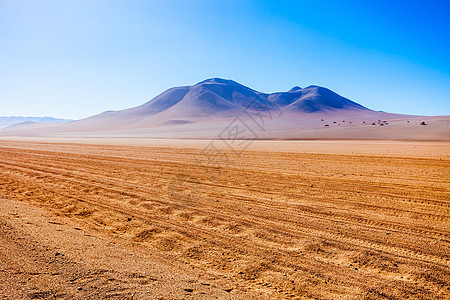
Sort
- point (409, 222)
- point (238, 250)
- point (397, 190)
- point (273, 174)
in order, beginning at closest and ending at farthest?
point (238, 250)
point (409, 222)
point (397, 190)
point (273, 174)

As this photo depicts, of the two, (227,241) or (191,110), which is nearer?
(227,241)

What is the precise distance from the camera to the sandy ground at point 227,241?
11.0 ft

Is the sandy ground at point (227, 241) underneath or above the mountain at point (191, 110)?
underneath

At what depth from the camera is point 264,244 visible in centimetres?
465

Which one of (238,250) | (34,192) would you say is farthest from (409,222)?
(34,192)

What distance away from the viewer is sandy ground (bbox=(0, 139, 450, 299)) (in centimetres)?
336

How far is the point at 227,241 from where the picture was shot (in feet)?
15.7

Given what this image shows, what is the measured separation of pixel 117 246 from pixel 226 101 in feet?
614

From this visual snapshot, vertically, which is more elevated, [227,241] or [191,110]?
[191,110]

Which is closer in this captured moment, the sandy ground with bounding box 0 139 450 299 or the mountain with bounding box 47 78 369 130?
the sandy ground with bounding box 0 139 450 299

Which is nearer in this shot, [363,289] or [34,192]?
[363,289]

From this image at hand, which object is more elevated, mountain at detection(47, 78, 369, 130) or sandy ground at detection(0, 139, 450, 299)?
mountain at detection(47, 78, 369, 130)

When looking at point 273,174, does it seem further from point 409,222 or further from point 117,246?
point 117,246

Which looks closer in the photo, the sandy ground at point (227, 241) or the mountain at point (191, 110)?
the sandy ground at point (227, 241)
